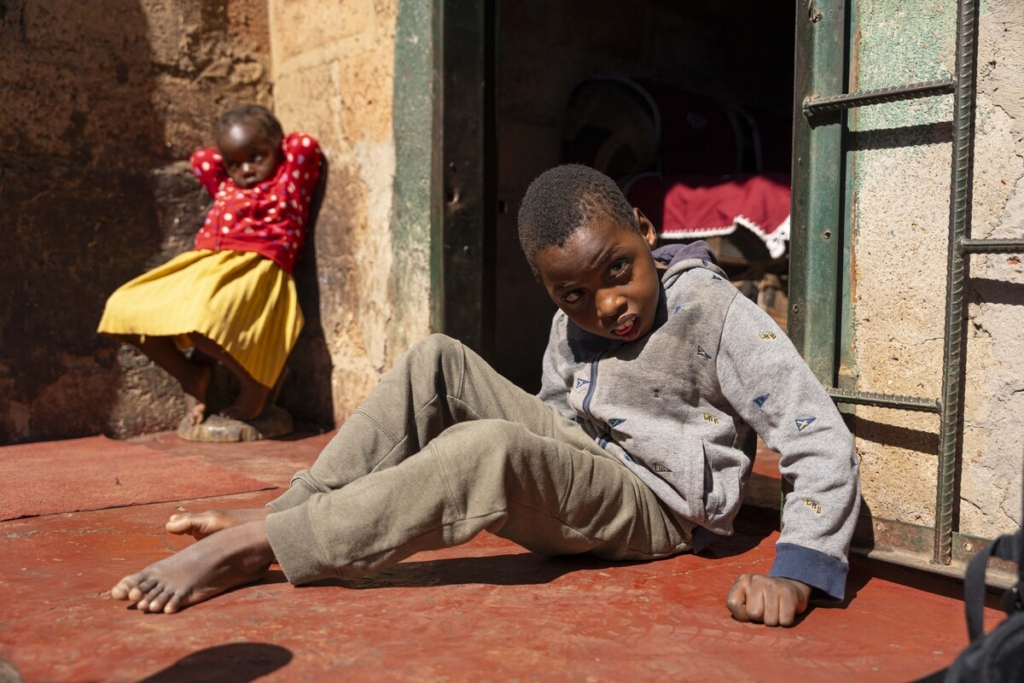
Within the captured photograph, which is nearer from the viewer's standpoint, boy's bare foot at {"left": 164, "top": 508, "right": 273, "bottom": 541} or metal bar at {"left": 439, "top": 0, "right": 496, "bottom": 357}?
boy's bare foot at {"left": 164, "top": 508, "right": 273, "bottom": 541}

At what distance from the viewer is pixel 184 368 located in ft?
13.1

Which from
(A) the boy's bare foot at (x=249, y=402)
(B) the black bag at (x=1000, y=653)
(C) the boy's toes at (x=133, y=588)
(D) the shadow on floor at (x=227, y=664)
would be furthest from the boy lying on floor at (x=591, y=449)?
(A) the boy's bare foot at (x=249, y=402)

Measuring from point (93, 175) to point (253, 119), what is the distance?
68cm

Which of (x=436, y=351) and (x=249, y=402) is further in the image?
(x=249, y=402)

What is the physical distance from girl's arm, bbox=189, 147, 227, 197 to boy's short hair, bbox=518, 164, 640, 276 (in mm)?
2345

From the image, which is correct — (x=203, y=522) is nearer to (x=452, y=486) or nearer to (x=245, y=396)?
(x=452, y=486)

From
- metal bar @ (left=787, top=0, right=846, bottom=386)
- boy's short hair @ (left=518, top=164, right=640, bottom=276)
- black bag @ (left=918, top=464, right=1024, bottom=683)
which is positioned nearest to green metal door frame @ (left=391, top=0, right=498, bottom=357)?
boy's short hair @ (left=518, top=164, right=640, bottom=276)

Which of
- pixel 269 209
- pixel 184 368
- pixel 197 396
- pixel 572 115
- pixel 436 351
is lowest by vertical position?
pixel 197 396

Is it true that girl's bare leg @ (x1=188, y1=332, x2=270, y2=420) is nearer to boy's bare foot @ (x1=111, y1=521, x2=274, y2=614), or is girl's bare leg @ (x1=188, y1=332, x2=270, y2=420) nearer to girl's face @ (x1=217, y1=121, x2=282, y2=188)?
girl's face @ (x1=217, y1=121, x2=282, y2=188)

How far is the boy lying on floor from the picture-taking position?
1806mm

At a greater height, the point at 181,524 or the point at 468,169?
the point at 468,169

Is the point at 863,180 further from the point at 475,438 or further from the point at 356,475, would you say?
the point at 356,475

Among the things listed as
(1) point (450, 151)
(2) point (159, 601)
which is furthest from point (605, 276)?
(1) point (450, 151)

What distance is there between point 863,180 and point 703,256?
0.41 metres
